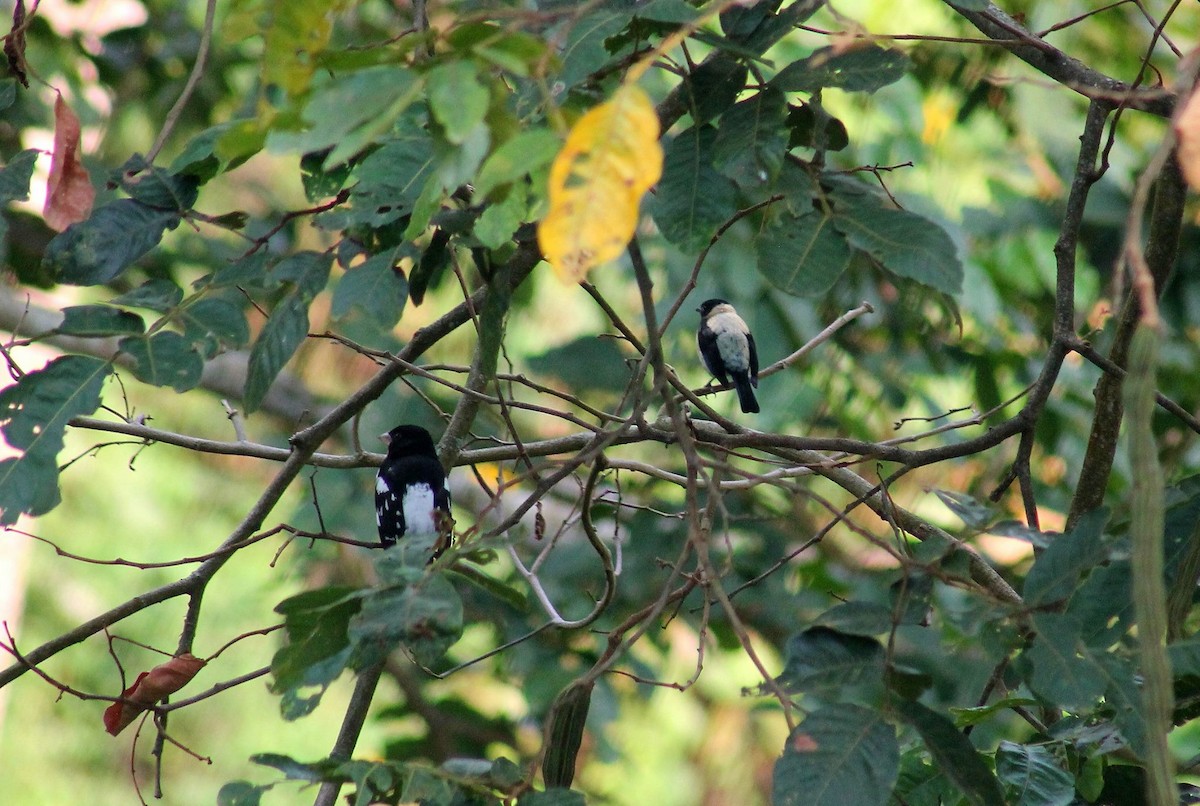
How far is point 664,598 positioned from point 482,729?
429 cm

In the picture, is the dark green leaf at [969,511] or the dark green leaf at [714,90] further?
the dark green leaf at [714,90]

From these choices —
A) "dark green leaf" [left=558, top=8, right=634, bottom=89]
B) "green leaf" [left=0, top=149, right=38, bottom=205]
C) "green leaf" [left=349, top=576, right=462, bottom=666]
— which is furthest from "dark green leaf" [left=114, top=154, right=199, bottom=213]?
"green leaf" [left=349, top=576, right=462, bottom=666]

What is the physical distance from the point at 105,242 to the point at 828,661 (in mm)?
1432

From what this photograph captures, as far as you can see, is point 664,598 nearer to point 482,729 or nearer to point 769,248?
point 769,248

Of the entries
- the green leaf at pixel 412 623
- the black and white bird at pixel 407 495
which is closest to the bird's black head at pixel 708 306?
the black and white bird at pixel 407 495

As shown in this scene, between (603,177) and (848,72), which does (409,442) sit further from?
(603,177)

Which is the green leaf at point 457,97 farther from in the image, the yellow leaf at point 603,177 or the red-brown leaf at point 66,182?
the red-brown leaf at point 66,182

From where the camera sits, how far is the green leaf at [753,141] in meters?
1.96

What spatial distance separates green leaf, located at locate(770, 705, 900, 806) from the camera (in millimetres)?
1622

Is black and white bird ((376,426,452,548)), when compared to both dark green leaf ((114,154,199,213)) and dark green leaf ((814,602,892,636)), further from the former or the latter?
dark green leaf ((814,602,892,636))

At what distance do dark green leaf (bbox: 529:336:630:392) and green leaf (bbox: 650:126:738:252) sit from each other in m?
3.49

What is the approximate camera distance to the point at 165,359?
1.88 m

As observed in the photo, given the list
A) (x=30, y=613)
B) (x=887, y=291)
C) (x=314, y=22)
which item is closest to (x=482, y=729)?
(x=887, y=291)

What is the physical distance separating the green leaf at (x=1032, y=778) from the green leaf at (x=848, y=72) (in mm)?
1146
